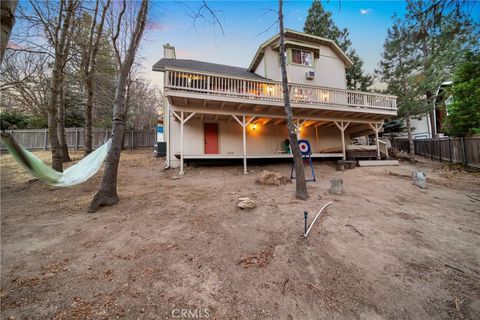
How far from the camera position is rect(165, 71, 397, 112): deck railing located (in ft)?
23.2

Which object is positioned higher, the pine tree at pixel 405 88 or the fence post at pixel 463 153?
the pine tree at pixel 405 88

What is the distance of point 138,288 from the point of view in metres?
1.93

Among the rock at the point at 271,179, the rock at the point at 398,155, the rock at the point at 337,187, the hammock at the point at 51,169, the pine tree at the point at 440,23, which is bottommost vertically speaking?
the rock at the point at 337,187

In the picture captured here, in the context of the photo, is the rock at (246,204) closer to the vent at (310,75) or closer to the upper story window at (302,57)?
the vent at (310,75)

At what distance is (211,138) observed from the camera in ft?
30.5

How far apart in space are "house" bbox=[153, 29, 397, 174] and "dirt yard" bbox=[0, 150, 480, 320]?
3981mm

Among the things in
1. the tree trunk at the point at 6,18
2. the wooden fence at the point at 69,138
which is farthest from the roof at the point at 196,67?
the tree trunk at the point at 6,18

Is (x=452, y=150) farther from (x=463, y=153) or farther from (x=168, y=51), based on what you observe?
(x=168, y=51)

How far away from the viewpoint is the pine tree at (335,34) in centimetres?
1677

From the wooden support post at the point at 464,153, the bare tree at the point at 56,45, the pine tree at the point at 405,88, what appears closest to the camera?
the bare tree at the point at 56,45

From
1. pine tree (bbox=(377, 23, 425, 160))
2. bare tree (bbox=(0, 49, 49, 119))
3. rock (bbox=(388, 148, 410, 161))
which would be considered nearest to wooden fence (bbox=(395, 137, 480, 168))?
pine tree (bbox=(377, 23, 425, 160))

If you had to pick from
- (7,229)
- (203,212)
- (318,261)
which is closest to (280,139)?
(203,212)

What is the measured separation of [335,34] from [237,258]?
71.9 ft

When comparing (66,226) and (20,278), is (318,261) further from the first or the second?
(66,226)
